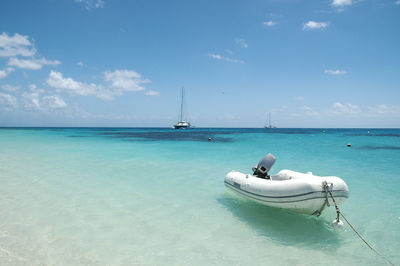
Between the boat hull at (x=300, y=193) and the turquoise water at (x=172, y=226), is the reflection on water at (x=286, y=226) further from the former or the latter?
the boat hull at (x=300, y=193)

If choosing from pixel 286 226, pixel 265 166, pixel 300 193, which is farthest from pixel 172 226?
pixel 265 166

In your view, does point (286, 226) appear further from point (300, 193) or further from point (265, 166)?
point (265, 166)

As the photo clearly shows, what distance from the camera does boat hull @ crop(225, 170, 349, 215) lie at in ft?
14.9

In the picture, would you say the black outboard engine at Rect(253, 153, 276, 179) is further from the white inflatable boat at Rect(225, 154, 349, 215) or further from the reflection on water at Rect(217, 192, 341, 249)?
the reflection on water at Rect(217, 192, 341, 249)

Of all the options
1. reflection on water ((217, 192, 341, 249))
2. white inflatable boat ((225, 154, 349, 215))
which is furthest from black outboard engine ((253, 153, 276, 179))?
reflection on water ((217, 192, 341, 249))

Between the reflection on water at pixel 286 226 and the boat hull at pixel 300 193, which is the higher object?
the boat hull at pixel 300 193

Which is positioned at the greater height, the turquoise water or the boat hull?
the boat hull

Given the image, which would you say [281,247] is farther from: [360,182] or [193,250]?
[360,182]

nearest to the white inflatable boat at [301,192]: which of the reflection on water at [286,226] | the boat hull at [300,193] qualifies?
the boat hull at [300,193]

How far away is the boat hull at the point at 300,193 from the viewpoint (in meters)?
4.55

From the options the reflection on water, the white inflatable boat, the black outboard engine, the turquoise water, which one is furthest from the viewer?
the black outboard engine

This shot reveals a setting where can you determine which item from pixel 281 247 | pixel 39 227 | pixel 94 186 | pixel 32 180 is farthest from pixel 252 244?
pixel 32 180

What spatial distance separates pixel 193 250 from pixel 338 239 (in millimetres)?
2633

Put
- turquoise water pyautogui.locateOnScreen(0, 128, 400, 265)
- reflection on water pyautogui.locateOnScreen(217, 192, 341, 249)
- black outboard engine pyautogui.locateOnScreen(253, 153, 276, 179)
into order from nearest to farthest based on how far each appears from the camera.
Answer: turquoise water pyautogui.locateOnScreen(0, 128, 400, 265) < reflection on water pyautogui.locateOnScreen(217, 192, 341, 249) < black outboard engine pyautogui.locateOnScreen(253, 153, 276, 179)
